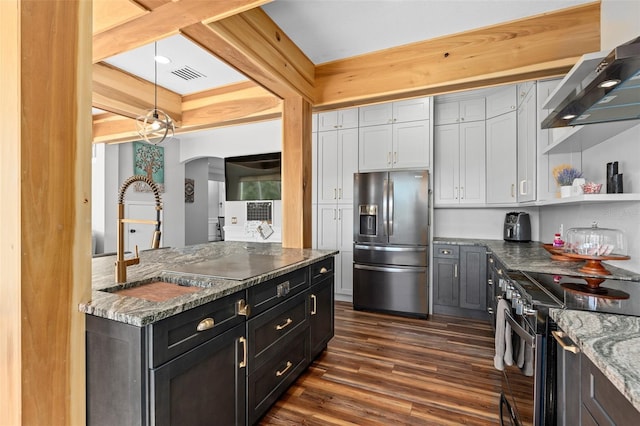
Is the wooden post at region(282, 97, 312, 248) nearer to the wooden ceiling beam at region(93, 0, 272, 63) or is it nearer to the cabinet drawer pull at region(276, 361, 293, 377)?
the cabinet drawer pull at region(276, 361, 293, 377)

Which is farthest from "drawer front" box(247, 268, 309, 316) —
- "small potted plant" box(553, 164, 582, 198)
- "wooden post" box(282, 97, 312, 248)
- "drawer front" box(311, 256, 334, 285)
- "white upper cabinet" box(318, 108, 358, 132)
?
"white upper cabinet" box(318, 108, 358, 132)

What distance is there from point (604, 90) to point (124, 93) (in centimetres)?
372

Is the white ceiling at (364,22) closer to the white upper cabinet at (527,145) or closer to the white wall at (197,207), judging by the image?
the white upper cabinet at (527,145)

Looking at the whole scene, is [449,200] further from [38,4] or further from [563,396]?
[38,4]

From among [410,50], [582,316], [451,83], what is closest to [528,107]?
[451,83]

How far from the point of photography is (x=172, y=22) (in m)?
1.70

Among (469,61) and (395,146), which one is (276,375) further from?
(395,146)

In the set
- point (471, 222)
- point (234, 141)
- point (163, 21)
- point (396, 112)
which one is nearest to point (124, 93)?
point (163, 21)

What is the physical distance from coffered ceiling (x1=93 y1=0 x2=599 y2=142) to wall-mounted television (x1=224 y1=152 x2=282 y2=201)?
1.86 metres

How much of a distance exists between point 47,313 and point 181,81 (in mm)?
2827

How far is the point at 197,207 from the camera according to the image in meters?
6.68

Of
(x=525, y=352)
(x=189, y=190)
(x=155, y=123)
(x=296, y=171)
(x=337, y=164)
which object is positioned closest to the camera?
(x=525, y=352)

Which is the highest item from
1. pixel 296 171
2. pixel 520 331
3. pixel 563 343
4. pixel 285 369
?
pixel 296 171

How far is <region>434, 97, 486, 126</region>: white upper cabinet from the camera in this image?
3.70 m
